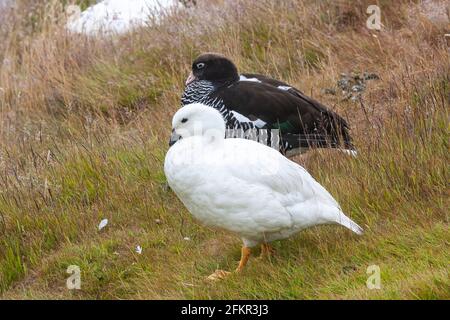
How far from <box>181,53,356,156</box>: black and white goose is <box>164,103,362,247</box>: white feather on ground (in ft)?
3.99

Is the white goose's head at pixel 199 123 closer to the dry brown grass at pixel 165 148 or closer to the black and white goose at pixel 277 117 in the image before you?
the dry brown grass at pixel 165 148

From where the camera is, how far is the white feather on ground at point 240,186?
4.94 m

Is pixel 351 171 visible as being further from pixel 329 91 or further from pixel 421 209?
pixel 329 91

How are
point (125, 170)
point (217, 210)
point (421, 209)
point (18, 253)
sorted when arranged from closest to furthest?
point (217, 210) → point (421, 209) → point (18, 253) → point (125, 170)

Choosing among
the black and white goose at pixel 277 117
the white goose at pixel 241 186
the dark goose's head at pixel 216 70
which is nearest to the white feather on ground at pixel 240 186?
the white goose at pixel 241 186

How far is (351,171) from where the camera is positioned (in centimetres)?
592

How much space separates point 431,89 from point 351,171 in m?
1.38

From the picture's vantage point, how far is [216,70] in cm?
714

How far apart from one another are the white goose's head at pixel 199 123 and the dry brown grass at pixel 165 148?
83 cm

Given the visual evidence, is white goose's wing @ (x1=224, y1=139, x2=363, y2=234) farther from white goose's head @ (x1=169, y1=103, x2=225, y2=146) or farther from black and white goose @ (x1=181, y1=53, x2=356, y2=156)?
black and white goose @ (x1=181, y1=53, x2=356, y2=156)

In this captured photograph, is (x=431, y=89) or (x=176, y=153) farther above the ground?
(x=176, y=153)

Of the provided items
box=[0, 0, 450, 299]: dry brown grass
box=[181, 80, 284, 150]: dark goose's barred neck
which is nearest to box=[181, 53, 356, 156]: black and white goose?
box=[181, 80, 284, 150]: dark goose's barred neck

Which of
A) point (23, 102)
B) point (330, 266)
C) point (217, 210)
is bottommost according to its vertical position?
point (23, 102)

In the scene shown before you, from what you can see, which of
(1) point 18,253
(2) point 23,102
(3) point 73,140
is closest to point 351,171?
(1) point 18,253
